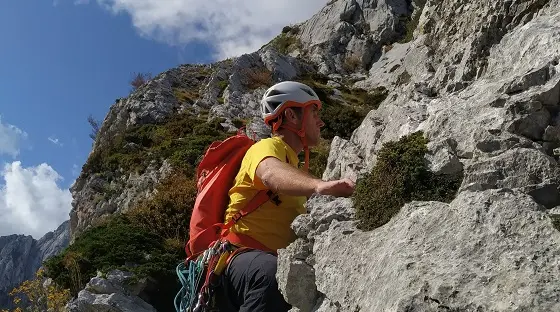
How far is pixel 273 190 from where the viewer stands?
3.55 meters

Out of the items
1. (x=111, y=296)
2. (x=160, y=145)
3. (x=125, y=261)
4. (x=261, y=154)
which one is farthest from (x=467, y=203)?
(x=160, y=145)

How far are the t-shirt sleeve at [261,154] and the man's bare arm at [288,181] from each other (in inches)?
2.2

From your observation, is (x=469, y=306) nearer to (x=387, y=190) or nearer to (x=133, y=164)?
(x=387, y=190)

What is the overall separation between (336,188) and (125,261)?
8785mm

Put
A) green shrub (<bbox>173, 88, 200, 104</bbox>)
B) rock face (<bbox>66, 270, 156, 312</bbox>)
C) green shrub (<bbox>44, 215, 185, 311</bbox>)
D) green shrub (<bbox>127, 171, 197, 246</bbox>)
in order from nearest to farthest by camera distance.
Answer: rock face (<bbox>66, 270, 156, 312</bbox>) < green shrub (<bbox>44, 215, 185, 311</bbox>) < green shrub (<bbox>127, 171, 197, 246</bbox>) < green shrub (<bbox>173, 88, 200, 104</bbox>)

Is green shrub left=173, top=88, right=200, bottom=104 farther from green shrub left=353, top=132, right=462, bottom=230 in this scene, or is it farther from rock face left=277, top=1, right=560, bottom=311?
green shrub left=353, top=132, right=462, bottom=230

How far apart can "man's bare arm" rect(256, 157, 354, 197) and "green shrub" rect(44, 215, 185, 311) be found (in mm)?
8063

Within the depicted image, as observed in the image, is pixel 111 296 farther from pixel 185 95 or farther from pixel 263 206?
pixel 185 95

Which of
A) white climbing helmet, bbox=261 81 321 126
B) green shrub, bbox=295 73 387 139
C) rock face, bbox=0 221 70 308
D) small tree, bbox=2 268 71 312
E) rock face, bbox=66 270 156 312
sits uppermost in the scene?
rock face, bbox=0 221 70 308

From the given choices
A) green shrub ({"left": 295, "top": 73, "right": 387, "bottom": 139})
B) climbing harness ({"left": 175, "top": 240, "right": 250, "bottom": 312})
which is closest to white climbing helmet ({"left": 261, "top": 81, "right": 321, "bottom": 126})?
climbing harness ({"left": 175, "top": 240, "right": 250, "bottom": 312})

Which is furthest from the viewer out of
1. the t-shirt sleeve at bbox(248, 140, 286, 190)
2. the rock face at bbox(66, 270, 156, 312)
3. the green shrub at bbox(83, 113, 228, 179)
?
the green shrub at bbox(83, 113, 228, 179)

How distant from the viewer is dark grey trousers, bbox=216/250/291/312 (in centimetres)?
352

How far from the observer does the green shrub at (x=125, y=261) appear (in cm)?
1090

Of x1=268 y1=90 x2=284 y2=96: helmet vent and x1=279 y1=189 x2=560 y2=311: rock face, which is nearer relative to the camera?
x1=279 y1=189 x2=560 y2=311: rock face
